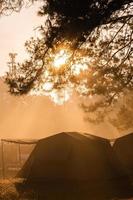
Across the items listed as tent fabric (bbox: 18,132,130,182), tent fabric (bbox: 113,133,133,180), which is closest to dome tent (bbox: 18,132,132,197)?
tent fabric (bbox: 18,132,130,182)

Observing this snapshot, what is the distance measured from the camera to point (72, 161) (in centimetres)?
1956

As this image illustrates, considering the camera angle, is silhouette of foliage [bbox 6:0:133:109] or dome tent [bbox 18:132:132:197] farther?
dome tent [bbox 18:132:132:197]

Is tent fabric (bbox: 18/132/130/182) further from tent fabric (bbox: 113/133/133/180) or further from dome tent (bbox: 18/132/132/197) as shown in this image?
tent fabric (bbox: 113/133/133/180)

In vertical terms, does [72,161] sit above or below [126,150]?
above

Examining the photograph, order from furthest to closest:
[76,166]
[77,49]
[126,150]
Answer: [126,150], [76,166], [77,49]

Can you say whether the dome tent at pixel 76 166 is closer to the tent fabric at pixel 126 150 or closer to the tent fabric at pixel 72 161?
the tent fabric at pixel 72 161

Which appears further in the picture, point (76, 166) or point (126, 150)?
point (126, 150)

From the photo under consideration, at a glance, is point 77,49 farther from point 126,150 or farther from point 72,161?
point 126,150

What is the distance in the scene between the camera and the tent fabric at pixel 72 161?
1945 cm

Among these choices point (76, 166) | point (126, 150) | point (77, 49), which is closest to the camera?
point (77, 49)

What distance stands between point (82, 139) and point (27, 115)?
84298mm

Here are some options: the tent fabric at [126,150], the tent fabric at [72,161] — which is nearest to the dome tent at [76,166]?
the tent fabric at [72,161]

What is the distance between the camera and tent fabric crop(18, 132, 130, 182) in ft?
63.8

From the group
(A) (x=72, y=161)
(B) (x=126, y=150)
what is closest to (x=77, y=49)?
(A) (x=72, y=161)
